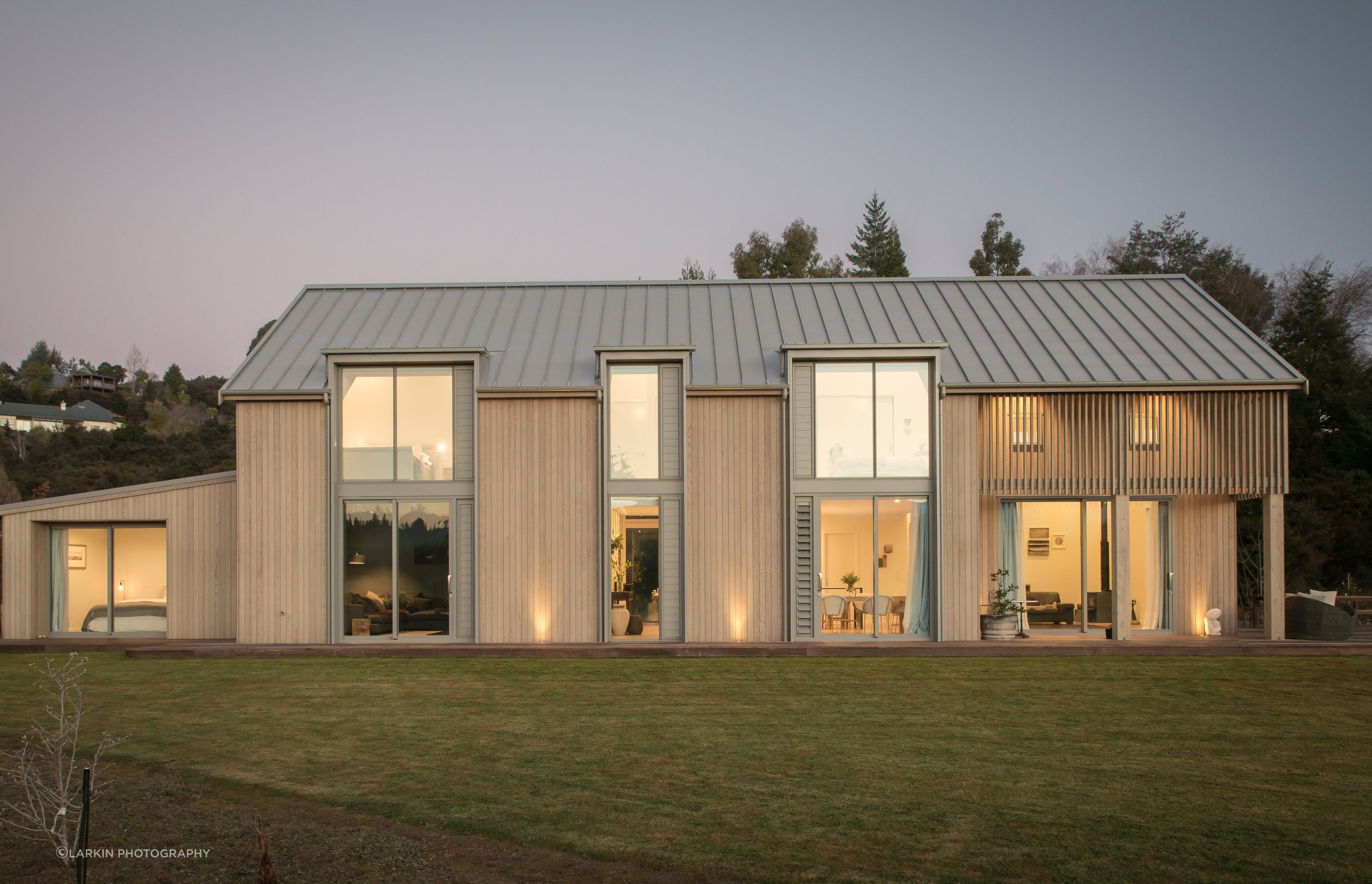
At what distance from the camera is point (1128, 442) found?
1441 cm

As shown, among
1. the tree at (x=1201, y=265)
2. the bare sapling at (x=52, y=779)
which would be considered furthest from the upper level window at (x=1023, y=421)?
the tree at (x=1201, y=265)

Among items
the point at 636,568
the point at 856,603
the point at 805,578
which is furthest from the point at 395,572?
the point at 856,603

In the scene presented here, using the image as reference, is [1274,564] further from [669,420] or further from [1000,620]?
[669,420]

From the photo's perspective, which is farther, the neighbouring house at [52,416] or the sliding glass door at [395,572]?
the neighbouring house at [52,416]

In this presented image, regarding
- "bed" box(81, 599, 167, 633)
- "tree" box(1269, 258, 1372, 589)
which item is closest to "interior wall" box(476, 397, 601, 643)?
"bed" box(81, 599, 167, 633)

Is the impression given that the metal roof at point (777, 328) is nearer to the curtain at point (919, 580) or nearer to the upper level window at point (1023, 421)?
the upper level window at point (1023, 421)

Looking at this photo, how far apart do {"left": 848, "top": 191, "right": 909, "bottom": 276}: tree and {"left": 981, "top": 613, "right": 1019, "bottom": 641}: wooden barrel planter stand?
33270mm

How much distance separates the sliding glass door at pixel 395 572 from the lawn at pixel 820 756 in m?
1.70

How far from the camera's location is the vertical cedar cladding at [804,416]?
47.0 feet

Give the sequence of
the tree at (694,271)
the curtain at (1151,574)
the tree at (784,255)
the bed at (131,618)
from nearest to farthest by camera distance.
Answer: the curtain at (1151,574) < the bed at (131,618) < the tree at (784,255) < the tree at (694,271)

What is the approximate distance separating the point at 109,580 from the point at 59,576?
0.83 meters

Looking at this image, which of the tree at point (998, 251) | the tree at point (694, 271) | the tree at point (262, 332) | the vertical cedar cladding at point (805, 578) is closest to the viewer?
the vertical cedar cladding at point (805, 578)

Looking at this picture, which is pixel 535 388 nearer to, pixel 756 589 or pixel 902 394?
pixel 756 589

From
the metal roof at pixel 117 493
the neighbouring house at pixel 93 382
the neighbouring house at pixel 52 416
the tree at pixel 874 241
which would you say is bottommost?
the metal roof at pixel 117 493
